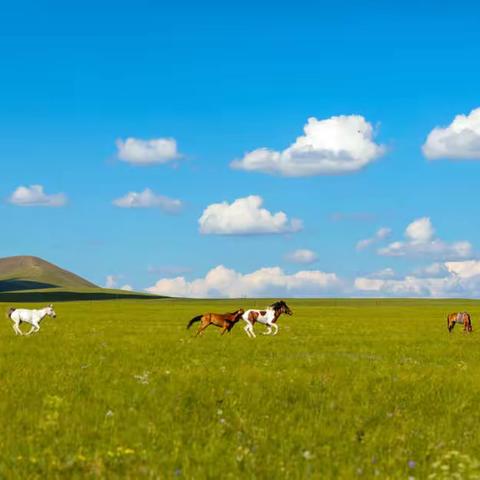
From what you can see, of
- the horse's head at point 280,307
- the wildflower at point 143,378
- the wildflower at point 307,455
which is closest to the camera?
the wildflower at point 307,455

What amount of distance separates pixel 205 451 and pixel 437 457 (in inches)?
160

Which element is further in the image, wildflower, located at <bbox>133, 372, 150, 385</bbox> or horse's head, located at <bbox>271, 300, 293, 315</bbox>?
horse's head, located at <bbox>271, 300, 293, 315</bbox>

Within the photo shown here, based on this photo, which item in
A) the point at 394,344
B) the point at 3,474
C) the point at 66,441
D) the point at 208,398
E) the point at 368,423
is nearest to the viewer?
the point at 3,474

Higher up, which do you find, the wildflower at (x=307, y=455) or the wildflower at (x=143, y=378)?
the wildflower at (x=143, y=378)

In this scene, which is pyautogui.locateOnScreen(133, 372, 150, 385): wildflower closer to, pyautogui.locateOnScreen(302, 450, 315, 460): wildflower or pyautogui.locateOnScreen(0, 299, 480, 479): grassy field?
pyautogui.locateOnScreen(0, 299, 480, 479): grassy field

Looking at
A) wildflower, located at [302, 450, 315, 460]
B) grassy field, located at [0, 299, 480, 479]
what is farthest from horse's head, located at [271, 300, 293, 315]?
wildflower, located at [302, 450, 315, 460]

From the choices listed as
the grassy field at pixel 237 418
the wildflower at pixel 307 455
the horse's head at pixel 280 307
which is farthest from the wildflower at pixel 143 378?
the horse's head at pixel 280 307

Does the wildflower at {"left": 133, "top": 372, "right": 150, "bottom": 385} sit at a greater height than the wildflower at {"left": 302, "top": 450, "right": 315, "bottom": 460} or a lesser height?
greater

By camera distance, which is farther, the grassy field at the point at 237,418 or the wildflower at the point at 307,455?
the wildflower at the point at 307,455

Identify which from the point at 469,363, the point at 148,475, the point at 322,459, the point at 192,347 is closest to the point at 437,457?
the point at 322,459

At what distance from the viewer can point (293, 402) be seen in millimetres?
15508

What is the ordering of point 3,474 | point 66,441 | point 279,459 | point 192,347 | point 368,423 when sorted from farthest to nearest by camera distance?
point 192,347 < point 368,423 < point 66,441 < point 279,459 < point 3,474

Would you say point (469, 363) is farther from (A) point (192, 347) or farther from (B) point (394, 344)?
(A) point (192, 347)

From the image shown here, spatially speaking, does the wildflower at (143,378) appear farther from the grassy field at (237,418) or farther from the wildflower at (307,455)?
the wildflower at (307,455)
